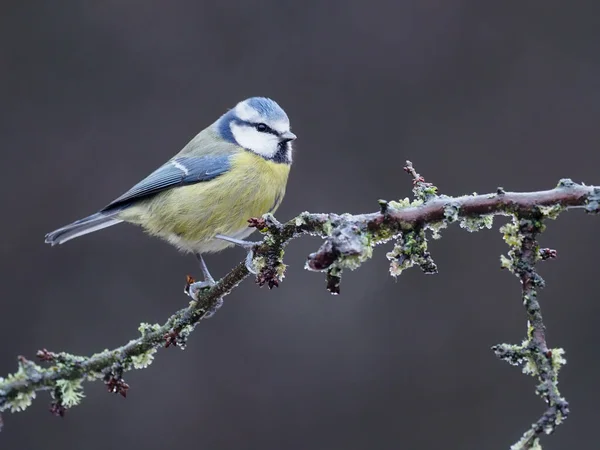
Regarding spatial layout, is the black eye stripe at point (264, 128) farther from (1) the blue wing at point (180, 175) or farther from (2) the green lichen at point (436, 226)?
(2) the green lichen at point (436, 226)

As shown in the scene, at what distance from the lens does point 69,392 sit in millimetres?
1146

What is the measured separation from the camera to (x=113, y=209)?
2.12 meters

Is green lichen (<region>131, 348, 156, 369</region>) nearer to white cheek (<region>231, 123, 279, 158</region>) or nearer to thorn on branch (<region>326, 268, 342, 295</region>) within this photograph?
thorn on branch (<region>326, 268, 342, 295</region>)

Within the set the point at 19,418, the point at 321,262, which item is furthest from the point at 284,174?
the point at 19,418

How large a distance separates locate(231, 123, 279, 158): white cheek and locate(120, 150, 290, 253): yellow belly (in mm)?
35

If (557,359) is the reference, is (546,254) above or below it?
above

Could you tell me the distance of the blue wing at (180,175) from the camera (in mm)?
2014

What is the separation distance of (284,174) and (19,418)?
84.5 inches

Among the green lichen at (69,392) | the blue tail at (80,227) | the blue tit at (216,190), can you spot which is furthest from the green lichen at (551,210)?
the blue tail at (80,227)

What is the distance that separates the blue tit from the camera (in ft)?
6.35

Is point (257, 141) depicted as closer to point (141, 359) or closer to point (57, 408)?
point (141, 359)

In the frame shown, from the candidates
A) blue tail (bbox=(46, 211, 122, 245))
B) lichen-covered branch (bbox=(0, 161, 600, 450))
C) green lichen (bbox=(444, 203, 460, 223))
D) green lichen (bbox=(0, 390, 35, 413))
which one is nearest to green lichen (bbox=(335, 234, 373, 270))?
lichen-covered branch (bbox=(0, 161, 600, 450))

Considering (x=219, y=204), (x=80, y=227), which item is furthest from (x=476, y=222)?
(x=80, y=227)

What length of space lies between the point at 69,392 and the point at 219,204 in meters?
0.86
